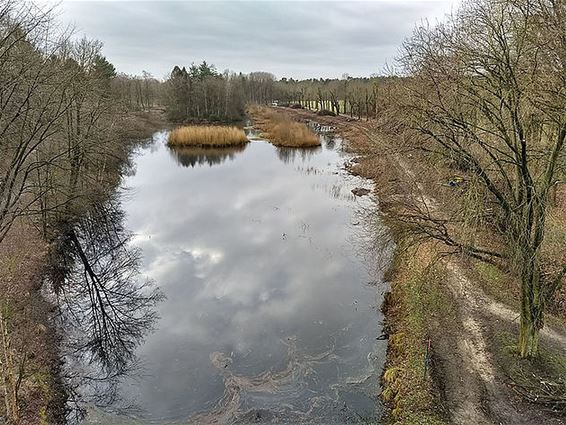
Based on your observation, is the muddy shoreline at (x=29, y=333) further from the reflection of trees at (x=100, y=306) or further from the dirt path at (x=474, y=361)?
the dirt path at (x=474, y=361)

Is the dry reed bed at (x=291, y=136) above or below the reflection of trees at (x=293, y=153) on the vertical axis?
above

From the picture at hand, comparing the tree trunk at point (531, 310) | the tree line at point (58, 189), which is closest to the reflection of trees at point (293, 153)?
the tree line at point (58, 189)

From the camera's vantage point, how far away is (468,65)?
9227 millimetres

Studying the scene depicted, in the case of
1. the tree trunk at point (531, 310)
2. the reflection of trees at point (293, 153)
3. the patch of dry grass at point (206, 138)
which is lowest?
the tree trunk at point (531, 310)

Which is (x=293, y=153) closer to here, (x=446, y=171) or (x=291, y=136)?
(x=291, y=136)

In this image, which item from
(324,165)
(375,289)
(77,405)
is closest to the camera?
(77,405)

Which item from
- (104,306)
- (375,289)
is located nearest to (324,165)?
(375,289)

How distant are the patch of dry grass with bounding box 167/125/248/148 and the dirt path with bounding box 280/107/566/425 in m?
35.3

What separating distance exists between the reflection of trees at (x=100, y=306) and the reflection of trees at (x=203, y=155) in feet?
61.4

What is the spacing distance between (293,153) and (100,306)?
104ft

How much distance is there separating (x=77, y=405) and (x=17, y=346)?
2494mm

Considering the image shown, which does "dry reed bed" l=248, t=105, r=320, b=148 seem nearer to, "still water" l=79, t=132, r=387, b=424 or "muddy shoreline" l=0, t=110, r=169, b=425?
"still water" l=79, t=132, r=387, b=424

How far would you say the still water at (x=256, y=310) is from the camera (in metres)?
10.1

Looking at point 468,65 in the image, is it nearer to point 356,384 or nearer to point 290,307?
point 356,384
